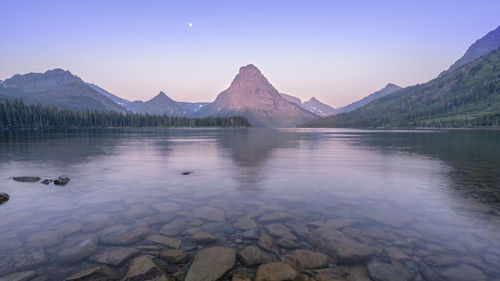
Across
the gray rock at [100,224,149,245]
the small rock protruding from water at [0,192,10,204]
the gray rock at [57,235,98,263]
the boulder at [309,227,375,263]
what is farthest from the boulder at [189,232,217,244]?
the small rock protruding from water at [0,192,10,204]

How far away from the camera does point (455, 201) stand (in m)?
19.7

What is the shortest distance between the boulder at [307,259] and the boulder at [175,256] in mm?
4694

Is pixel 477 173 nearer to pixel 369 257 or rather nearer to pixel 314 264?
pixel 369 257

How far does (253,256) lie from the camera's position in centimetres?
1119

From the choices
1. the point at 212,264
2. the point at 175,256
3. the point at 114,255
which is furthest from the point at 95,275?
the point at 212,264

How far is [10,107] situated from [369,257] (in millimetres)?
266669

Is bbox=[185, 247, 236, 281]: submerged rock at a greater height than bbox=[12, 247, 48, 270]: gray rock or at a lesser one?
lesser

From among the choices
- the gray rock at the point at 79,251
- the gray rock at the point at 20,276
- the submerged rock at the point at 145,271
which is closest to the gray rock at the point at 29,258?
the gray rock at the point at 20,276

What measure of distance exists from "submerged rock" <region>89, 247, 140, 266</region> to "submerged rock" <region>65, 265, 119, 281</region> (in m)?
0.65

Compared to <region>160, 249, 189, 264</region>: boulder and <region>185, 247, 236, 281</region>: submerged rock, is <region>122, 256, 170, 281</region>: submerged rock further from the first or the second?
<region>185, 247, 236, 281</region>: submerged rock

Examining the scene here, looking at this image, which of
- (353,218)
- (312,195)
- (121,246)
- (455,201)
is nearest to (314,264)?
(353,218)

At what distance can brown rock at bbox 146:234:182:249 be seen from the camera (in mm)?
12212

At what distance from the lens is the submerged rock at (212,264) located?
950cm

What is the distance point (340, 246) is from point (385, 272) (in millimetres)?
2299
